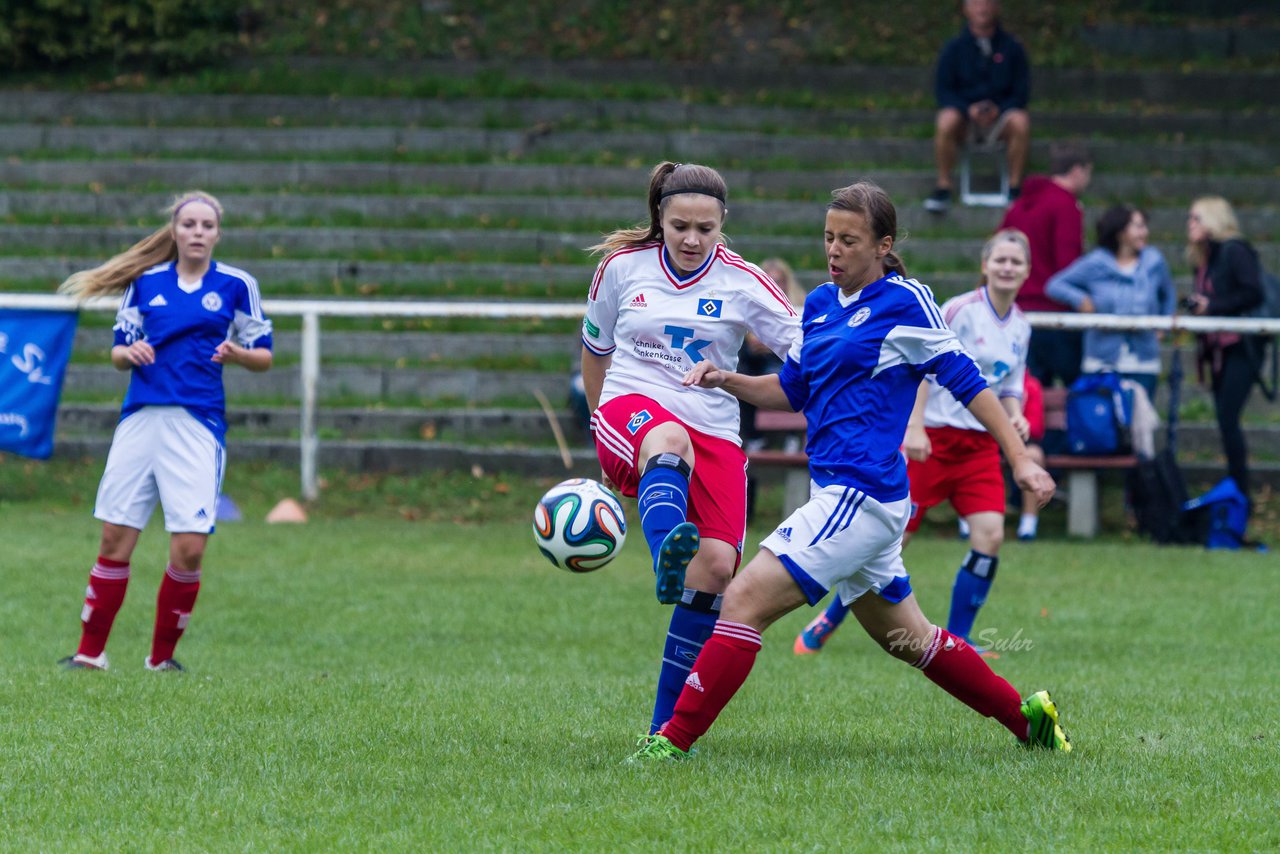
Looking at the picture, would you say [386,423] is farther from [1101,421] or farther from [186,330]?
[186,330]

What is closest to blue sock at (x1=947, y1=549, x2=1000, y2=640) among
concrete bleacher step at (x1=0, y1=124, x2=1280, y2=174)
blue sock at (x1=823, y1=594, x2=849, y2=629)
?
blue sock at (x1=823, y1=594, x2=849, y2=629)

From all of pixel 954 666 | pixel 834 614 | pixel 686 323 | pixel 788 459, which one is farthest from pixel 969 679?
pixel 788 459

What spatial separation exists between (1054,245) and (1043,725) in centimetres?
920

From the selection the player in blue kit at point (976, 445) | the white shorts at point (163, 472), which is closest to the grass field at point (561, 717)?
the player in blue kit at point (976, 445)

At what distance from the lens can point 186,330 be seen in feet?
25.5

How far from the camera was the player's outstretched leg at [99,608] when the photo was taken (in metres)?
7.76

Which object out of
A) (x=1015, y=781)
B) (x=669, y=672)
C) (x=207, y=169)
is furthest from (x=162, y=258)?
(x=207, y=169)

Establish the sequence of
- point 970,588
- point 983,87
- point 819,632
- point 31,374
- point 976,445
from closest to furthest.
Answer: point 970,588
point 976,445
point 819,632
point 31,374
point 983,87

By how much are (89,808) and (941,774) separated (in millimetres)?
2638

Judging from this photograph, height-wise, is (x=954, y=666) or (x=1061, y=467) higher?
(x=954, y=666)

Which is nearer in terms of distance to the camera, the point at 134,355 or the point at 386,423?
the point at 134,355

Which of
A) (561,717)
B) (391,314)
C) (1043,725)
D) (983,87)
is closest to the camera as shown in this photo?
(1043,725)

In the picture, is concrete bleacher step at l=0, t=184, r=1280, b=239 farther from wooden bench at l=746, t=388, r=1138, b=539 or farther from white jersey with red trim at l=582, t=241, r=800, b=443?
white jersey with red trim at l=582, t=241, r=800, b=443

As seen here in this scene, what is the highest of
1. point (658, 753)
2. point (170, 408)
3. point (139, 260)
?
point (139, 260)
